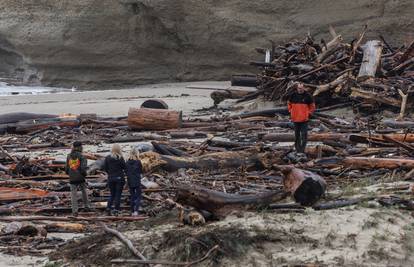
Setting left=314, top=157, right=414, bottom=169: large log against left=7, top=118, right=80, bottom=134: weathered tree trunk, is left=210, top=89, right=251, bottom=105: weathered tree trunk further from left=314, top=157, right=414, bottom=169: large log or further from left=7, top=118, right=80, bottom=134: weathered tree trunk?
left=314, top=157, right=414, bottom=169: large log

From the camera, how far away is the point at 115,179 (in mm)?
10305

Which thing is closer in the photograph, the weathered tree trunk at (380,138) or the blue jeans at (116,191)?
the blue jeans at (116,191)

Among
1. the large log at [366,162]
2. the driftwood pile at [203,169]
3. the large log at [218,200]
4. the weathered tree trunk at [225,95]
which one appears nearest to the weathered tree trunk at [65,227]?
the driftwood pile at [203,169]

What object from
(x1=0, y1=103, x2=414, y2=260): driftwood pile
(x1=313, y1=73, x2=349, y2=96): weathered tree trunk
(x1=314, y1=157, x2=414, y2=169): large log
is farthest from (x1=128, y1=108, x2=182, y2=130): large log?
(x1=314, y1=157, x2=414, y2=169): large log

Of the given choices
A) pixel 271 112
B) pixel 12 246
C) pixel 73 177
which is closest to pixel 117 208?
pixel 73 177

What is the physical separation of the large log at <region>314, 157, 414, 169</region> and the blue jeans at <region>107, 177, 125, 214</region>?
3212mm

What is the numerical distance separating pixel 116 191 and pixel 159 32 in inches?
1191

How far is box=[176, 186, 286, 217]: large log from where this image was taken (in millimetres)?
8039

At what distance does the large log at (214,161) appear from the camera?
12258 mm

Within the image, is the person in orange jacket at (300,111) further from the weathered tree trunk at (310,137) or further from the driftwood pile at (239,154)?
the weathered tree trunk at (310,137)

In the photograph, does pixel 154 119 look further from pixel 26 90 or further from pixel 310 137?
pixel 26 90

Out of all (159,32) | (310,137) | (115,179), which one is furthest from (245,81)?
(115,179)

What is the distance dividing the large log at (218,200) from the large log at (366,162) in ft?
10.5

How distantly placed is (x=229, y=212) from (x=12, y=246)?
92.0 inches
